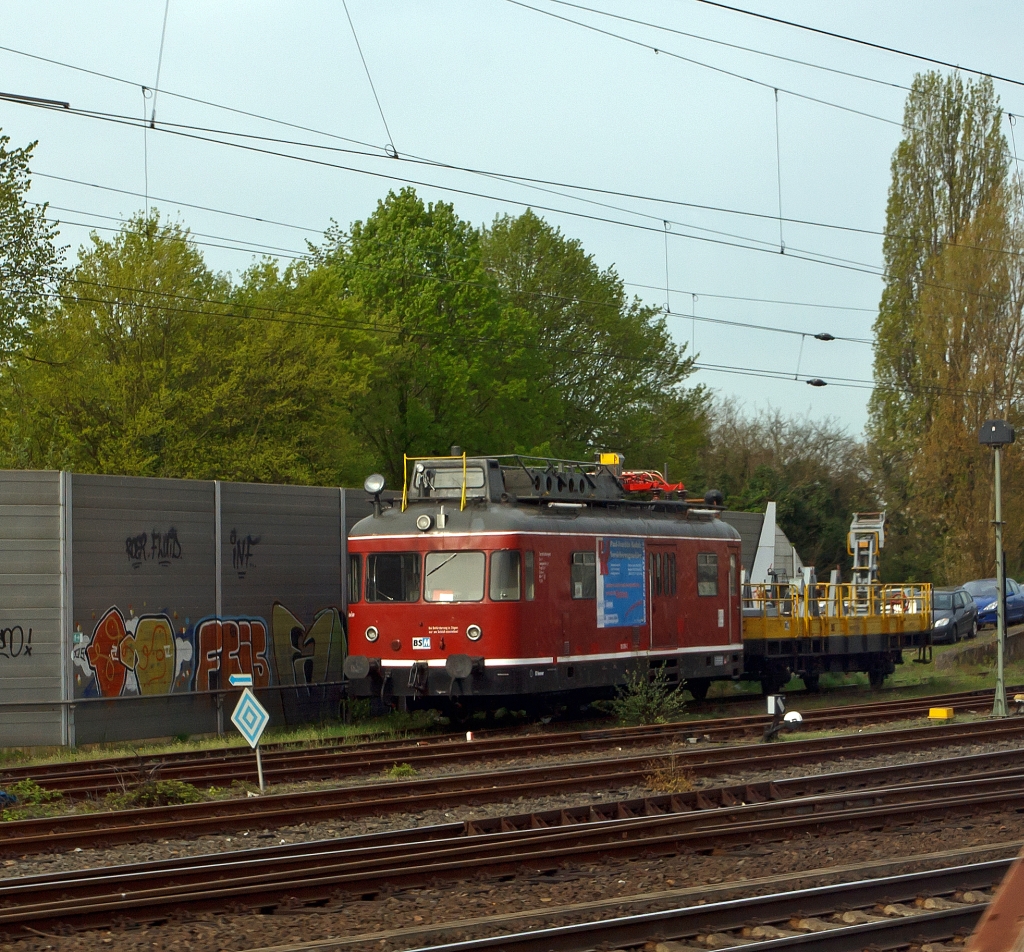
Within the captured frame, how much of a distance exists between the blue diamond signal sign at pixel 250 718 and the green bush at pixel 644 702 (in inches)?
296

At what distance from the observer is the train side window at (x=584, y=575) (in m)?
19.6

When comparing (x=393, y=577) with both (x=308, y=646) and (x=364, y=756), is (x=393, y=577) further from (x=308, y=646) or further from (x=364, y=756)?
(x=308, y=646)

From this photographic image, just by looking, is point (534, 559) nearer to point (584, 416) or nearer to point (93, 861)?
point (93, 861)

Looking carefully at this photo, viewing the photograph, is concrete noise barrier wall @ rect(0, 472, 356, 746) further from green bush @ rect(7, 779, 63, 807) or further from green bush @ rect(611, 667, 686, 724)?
green bush @ rect(611, 667, 686, 724)

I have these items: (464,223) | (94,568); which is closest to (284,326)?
(464,223)

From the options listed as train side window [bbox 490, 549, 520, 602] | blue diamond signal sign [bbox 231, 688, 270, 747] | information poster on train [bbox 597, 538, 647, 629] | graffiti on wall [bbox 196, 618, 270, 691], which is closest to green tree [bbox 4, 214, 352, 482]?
graffiti on wall [bbox 196, 618, 270, 691]

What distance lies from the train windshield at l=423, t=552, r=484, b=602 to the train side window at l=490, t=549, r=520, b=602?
22cm

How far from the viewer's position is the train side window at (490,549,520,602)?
61.0 ft

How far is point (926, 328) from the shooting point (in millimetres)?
51062

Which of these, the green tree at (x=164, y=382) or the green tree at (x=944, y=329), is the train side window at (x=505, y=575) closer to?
the green tree at (x=164, y=382)

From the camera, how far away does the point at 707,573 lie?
74.8 ft

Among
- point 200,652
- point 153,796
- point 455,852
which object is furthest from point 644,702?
point 455,852

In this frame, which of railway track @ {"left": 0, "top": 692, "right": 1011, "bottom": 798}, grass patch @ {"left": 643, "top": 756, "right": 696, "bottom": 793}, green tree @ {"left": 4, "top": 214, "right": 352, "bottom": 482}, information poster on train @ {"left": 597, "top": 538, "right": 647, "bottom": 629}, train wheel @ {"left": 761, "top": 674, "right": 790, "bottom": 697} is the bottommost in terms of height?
train wheel @ {"left": 761, "top": 674, "right": 790, "bottom": 697}

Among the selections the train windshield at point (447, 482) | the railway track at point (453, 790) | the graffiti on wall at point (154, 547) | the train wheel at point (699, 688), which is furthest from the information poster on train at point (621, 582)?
the graffiti on wall at point (154, 547)
